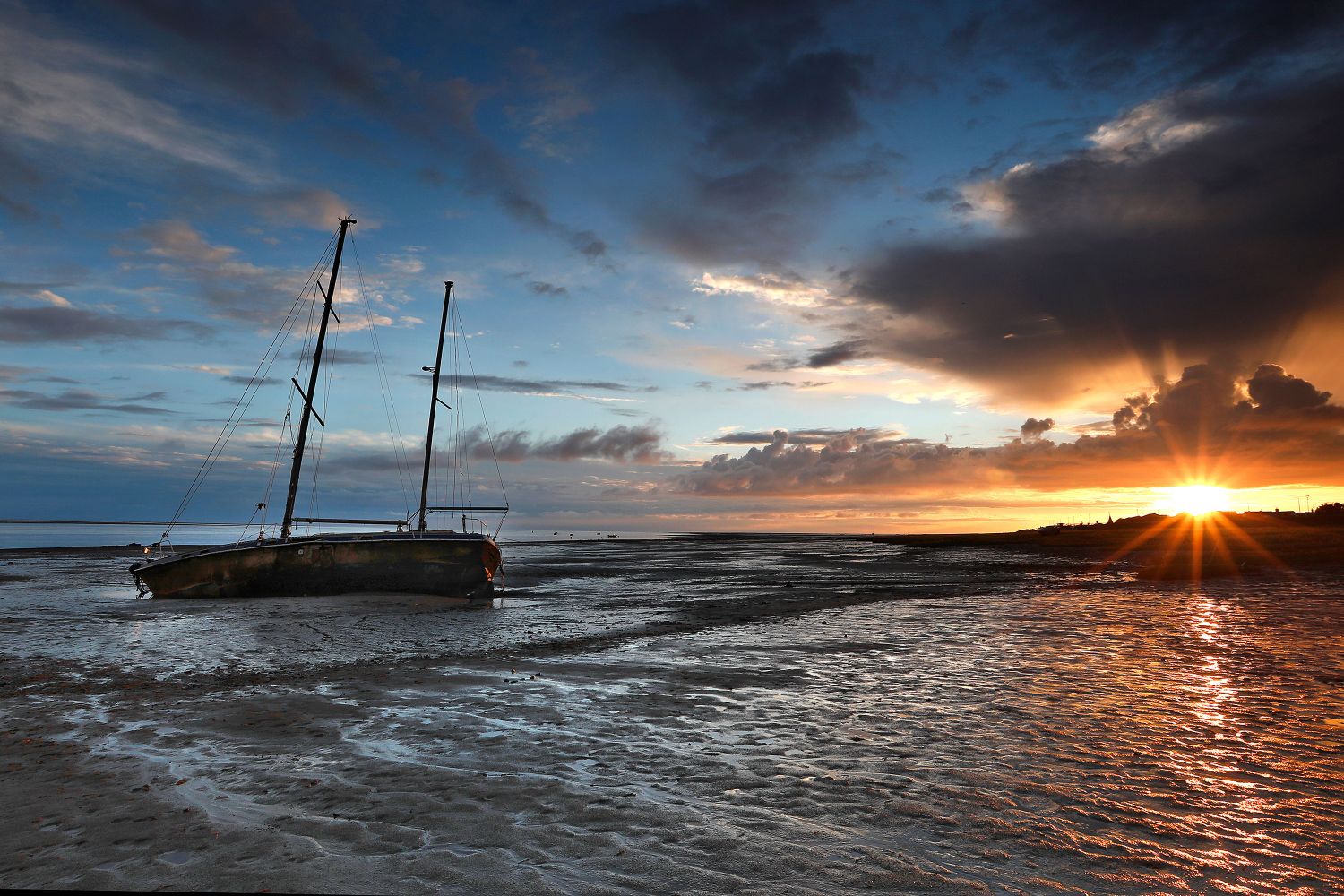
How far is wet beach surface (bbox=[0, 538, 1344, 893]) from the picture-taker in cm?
466

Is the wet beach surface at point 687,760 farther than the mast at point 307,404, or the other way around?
Answer: the mast at point 307,404

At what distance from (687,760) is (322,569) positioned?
22.0m

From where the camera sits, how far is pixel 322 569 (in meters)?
A: 25.0

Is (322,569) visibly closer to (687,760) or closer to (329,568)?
(329,568)

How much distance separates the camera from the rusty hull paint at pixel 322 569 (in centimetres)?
2494

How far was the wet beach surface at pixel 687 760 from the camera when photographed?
15.3 feet

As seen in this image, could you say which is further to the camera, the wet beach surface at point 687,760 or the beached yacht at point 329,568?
the beached yacht at point 329,568

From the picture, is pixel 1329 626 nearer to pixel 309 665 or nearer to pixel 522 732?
pixel 522 732

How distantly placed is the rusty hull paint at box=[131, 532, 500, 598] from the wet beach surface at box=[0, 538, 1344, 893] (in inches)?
343

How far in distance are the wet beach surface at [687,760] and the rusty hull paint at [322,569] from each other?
8702 millimetres

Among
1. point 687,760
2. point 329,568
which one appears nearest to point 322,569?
point 329,568

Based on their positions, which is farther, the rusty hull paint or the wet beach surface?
the rusty hull paint

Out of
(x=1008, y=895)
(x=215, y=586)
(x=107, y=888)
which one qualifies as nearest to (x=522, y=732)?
(x=107, y=888)

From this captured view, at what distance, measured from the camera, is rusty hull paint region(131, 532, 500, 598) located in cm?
2494
